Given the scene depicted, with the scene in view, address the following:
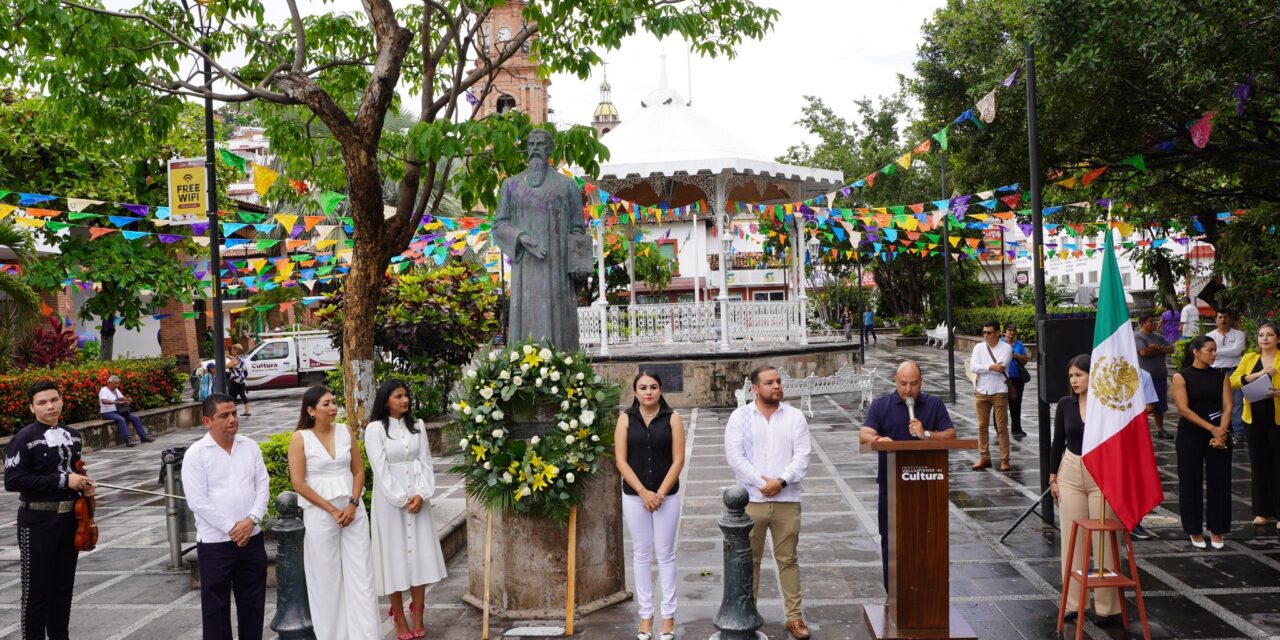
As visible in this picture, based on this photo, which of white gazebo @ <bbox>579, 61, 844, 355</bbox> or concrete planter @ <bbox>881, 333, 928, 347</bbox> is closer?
white gazebo @ <bbox>579, 61, 844, 355</bbox>

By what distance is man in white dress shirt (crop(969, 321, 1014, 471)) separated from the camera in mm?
10773

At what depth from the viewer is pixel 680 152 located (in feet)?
62.1

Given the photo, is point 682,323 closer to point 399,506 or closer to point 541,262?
point 541,262

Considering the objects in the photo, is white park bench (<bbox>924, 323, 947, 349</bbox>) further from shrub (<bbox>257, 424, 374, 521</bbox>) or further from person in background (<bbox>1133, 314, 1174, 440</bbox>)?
shrub (<bbox>257, 424, 374, 521</bbox>)

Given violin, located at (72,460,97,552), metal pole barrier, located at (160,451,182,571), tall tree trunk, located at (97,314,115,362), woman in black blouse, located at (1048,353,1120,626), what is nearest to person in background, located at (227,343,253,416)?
tall tree trunk, located at (97,314,115,362)

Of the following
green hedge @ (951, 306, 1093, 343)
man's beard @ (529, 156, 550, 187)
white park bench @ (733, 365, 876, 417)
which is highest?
man's beard @ (529, 156, 550, 187)

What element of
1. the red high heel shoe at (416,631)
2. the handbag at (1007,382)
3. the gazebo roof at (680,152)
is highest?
the gazebo roof at (680,152)

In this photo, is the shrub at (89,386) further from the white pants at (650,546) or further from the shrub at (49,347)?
the white pants at (650,546)

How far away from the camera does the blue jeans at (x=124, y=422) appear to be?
16906mm

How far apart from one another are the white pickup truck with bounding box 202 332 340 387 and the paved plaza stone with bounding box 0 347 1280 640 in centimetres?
1740

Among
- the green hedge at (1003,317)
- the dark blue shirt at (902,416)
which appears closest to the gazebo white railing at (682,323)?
the green hedge at (1003,317)

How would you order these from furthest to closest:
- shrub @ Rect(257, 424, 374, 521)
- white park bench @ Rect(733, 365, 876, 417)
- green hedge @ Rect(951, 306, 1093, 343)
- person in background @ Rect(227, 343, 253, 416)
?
1. green hedge @ Rect(951, 306, 1093, 343)
2. person in background @ Rect(227, 343, 253, 416)
3. white park bench @ Rect(733, 365, 876, 417)
4. shrub @ Rect(257, 424, 374, 521)

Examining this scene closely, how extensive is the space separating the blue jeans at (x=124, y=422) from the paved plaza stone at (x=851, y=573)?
579 cm

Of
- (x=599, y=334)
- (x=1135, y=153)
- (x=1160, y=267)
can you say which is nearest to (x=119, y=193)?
(x=599, y=334)
